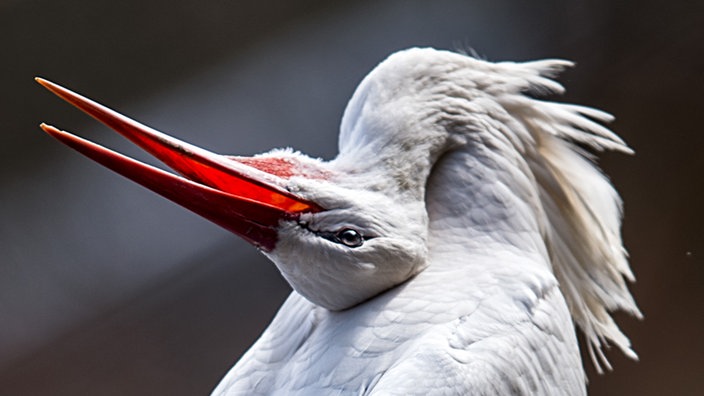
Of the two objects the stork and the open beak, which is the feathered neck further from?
the open beak

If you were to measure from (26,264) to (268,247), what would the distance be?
2066 mm

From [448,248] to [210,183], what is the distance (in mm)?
369

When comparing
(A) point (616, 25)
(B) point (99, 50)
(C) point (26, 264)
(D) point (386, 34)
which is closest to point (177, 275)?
(C) point (26, 264)

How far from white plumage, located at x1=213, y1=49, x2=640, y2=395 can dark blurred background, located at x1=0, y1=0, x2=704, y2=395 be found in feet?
4.30

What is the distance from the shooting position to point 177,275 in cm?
306

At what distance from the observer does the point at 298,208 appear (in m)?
1.26

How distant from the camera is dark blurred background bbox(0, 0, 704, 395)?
2.92m

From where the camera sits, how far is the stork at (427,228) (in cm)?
122

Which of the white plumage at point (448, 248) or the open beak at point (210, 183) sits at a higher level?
the open beak at point (210, 183)

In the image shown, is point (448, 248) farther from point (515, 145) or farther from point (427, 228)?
point (515, 145)

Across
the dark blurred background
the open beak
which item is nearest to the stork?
the open beak

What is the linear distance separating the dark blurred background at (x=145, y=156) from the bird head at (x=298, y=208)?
153cm

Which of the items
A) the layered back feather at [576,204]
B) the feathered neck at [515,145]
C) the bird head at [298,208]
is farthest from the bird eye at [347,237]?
the layered back feather at [576,204]

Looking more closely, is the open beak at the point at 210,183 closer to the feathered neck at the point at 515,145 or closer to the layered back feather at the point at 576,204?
the feathered neck at the point at 515,145
